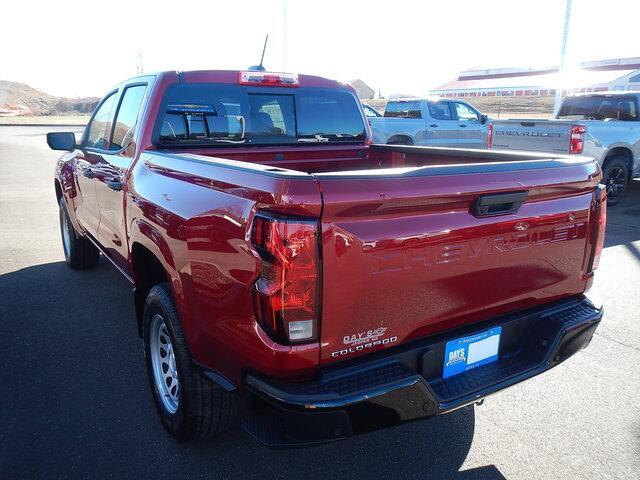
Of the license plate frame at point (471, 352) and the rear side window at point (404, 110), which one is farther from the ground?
the rear side window at point (404, 110)

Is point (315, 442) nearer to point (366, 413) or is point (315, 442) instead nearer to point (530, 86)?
point (366, 413)

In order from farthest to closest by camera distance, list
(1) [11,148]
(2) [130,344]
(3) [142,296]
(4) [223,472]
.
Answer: (1) [11,148] < (2) [130,344] < (3) [142,296] < (4) [223,472]

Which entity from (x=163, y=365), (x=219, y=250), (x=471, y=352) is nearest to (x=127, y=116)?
(x=163, y=365)

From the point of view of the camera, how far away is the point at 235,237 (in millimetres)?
2010

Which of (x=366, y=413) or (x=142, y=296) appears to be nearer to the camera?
(x=366, y=413)

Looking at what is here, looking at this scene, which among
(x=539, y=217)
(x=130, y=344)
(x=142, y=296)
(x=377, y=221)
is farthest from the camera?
(x=130, y=344)

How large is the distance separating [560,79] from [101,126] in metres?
22.3

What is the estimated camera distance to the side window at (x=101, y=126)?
4219 millimetres

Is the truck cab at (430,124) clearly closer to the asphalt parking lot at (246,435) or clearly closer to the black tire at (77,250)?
the black tire at (77,250)

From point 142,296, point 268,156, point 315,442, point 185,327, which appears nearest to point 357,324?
point 315,442

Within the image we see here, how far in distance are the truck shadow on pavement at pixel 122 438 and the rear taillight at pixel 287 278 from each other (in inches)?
43.5

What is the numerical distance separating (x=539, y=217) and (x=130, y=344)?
3.08 metres

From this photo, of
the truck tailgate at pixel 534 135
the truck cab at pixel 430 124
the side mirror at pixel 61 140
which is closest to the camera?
the side mirror at pixel 61 140

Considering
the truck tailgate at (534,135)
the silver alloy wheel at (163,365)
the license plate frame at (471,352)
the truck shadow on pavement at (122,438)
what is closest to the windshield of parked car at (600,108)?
the truck tailgate at (534,135)
